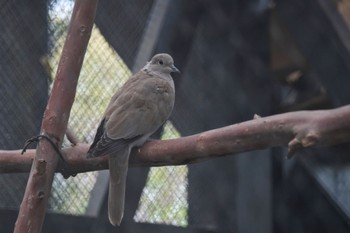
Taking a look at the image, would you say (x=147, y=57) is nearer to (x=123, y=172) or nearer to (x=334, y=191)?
(x=123, y=172)

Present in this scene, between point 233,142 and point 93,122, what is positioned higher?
point 93,122

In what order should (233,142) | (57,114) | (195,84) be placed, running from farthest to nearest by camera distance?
(195,84)
(57,114)
(233,142)

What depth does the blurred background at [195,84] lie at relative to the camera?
138cm

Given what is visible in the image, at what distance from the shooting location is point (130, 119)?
1.19 m

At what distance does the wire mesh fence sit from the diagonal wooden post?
30 centimetres

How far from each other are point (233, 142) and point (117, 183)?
290mm

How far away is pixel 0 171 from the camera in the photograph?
112cm

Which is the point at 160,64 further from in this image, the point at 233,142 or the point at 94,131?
the point at 233,142

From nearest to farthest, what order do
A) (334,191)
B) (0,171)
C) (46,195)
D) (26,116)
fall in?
1. (46,195)
2. (0,171)
3. (26,116)
4. (334,191)

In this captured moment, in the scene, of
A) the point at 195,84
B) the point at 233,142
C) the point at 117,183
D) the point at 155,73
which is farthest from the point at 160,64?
the point at 233,142

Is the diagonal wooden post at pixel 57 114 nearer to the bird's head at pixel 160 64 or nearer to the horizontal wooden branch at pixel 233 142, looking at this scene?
the horizontal wooden branch at pixel 233 142

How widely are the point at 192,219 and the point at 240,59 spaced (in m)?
0.33

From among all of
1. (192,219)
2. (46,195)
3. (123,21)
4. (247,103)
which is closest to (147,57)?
(123,21)

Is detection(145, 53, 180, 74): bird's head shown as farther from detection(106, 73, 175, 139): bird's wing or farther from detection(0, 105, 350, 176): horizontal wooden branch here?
detection(0, 105, 350, 176): horizontal wooden branch
